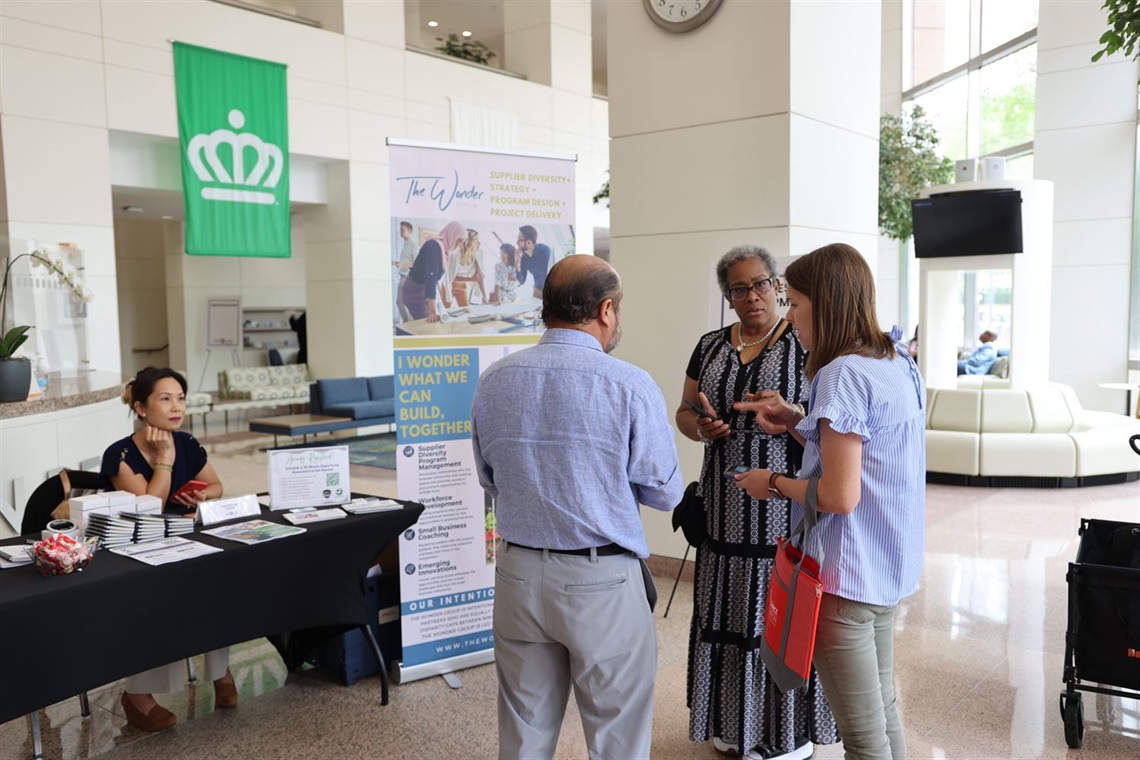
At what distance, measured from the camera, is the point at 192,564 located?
9.14ft

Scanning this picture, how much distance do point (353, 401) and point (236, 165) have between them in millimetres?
3391

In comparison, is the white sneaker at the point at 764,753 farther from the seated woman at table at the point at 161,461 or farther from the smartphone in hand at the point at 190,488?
the smartphone in hand at the point at 190,488

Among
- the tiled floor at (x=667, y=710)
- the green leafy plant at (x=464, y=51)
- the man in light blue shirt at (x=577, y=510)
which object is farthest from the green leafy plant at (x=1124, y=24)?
the green leafy plant at (x=464, y=51)

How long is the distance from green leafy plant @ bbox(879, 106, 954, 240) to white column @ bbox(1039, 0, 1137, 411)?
200 centimetres

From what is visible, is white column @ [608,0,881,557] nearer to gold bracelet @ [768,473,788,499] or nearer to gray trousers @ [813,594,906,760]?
gold bracelet @ [768,473,788,499]

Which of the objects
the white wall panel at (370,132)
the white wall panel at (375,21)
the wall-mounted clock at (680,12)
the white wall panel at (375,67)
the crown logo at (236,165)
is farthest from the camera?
the white wall panel at (370,132)

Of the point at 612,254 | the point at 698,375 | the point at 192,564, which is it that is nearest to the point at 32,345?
the point at 612,254

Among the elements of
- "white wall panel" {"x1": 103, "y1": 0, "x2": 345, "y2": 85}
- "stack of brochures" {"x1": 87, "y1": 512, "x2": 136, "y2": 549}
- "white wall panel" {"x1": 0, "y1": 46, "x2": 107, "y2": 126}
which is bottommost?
"stack of brochures" {"x1": 87, "y1": 512, "x2": 136, "y2": 549}

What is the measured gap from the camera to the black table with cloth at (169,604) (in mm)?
2402

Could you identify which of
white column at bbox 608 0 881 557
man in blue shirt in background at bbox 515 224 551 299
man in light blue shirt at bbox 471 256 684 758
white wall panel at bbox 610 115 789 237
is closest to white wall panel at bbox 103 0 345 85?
white column at bbox 608 0 881 557

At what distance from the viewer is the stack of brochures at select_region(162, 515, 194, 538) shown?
3.14 metres

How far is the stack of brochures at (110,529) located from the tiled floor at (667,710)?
0.78 m

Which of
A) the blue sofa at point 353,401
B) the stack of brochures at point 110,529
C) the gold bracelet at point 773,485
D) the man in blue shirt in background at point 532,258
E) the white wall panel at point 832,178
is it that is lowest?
the blue sofa at point 353,401

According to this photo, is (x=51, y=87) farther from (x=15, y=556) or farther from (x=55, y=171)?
(x=15, y=556)
